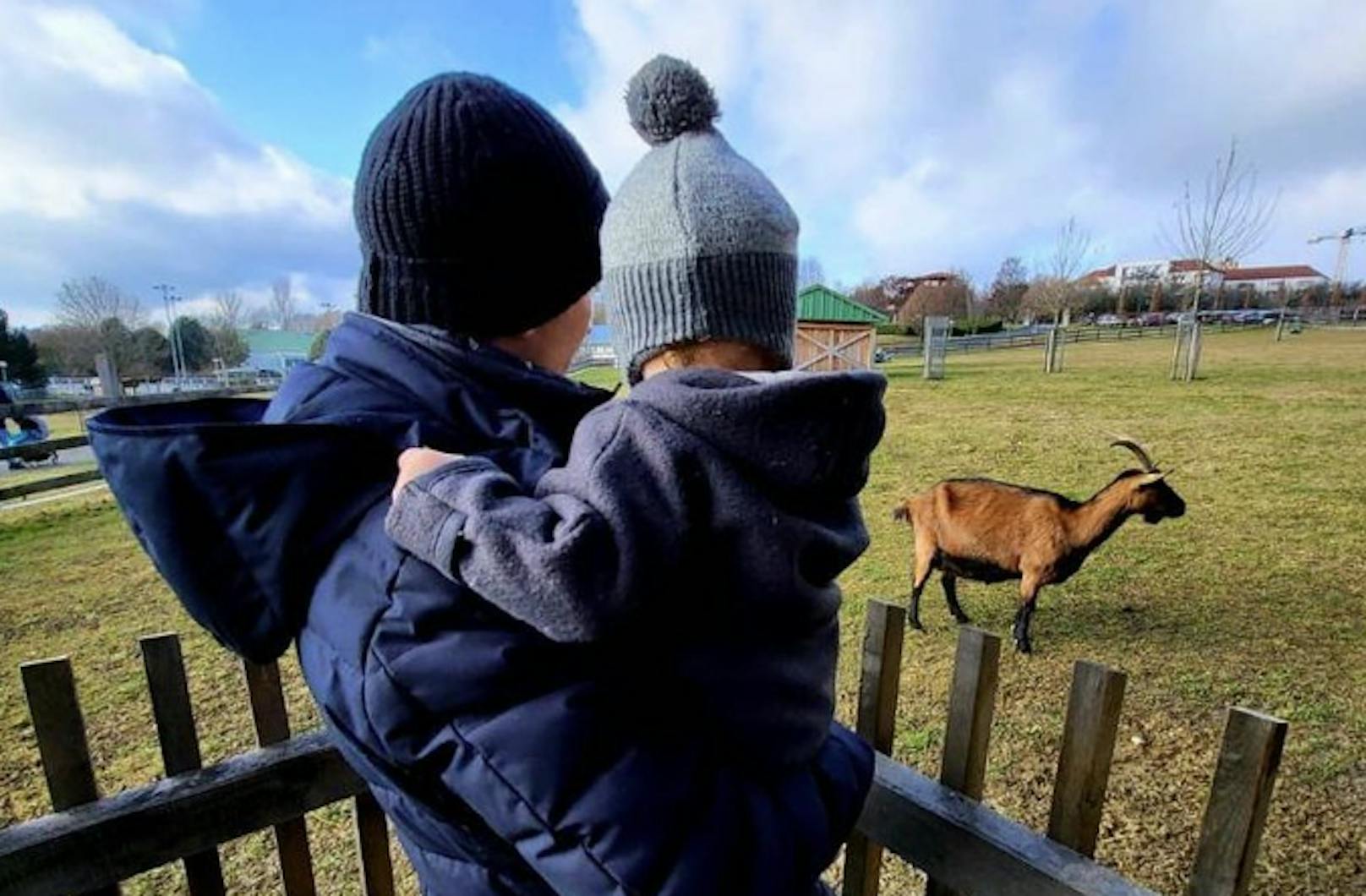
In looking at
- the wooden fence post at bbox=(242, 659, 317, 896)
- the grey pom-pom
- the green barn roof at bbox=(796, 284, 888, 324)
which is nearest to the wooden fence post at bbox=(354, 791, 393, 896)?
the wooden fence post at bbox=(242, 659, 317, 896)

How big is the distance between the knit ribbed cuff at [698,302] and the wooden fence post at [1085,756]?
94cm

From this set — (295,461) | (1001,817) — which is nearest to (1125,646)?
(1001,817)

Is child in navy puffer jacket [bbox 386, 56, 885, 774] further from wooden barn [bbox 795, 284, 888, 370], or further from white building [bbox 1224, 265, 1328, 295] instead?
white building [bbox 1224, 265, 1328, 295]

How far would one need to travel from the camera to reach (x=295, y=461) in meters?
0.76

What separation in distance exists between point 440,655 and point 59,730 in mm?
1253

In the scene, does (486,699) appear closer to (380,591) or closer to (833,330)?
(380,591)

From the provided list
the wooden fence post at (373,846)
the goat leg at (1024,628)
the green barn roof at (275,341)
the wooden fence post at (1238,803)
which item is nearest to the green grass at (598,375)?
the goat leg at (1024,628)

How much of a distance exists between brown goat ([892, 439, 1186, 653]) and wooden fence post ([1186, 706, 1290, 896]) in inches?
133

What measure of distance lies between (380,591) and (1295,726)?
448cm

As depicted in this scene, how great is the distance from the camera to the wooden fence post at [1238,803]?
1.18 metres

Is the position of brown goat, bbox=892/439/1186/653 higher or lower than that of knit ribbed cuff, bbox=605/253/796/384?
lower

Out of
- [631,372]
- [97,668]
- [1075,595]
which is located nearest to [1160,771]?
[1075,595]

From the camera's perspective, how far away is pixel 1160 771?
11.0ft

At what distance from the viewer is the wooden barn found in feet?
63.6
